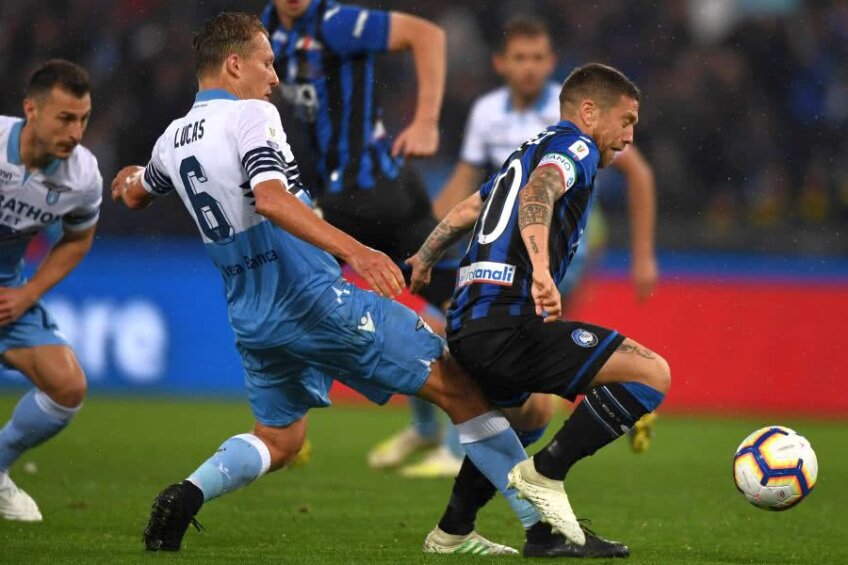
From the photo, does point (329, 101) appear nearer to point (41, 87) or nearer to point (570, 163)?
point (41, 87)

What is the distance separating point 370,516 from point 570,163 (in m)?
2.32

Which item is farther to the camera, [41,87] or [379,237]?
[379,237]

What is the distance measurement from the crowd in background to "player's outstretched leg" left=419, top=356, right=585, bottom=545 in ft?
26.5

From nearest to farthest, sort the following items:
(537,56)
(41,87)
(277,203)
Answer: (277,203), (41,87), (537,56)

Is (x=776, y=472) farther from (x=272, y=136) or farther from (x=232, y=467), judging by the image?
(x=272, y=136)

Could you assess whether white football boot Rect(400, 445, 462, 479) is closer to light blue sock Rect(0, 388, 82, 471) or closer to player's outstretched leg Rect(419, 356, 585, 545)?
light blue sock Rect(0, 388, 82, 471)

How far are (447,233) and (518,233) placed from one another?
0.47m

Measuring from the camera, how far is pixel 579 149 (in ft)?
16.8

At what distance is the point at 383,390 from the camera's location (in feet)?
17.5

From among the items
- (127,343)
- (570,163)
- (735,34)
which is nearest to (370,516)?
(570,163)

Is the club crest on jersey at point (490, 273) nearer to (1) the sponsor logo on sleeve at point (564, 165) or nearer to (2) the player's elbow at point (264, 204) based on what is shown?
(1) the sponsor logo on sleeve at point (564, 165)

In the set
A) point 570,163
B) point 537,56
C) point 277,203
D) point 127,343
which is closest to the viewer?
point 277,203

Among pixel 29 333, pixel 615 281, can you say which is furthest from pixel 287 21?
pixel 615 281

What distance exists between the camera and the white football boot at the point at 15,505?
20.7ft
